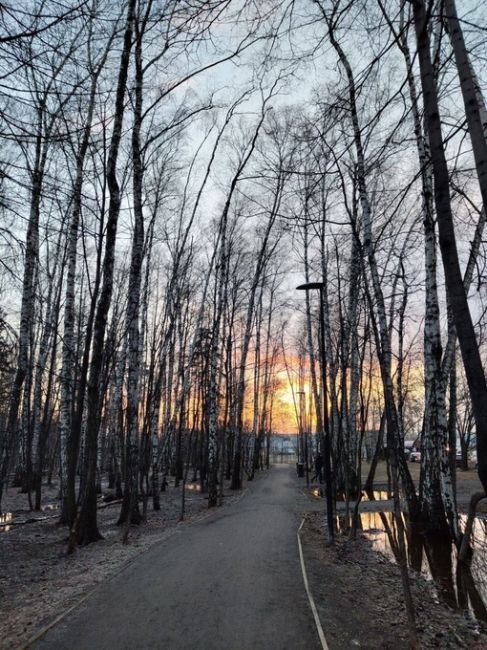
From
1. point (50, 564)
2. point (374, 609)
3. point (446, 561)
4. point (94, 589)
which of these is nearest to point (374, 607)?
point (374, 609)

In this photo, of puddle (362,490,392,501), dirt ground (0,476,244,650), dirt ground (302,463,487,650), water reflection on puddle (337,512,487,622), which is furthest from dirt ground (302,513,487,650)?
puddle (362,490,392,501)

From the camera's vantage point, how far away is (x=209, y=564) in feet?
22.8

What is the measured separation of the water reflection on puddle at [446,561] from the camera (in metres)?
6.03

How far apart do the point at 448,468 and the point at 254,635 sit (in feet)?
19.7

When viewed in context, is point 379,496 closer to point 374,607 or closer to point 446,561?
point 446,561

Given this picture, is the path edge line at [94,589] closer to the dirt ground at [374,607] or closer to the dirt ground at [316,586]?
the dirt ground at [316,586]

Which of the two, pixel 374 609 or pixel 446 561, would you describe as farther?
pixel 446 561

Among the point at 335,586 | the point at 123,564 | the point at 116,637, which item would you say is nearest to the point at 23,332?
the point at 123,564

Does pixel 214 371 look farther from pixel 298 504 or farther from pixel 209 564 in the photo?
pixel 209 564

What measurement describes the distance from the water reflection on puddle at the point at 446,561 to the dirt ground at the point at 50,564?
489 centimetres

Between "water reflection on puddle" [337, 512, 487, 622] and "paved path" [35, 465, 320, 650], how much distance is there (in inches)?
84.2

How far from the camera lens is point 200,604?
5.18 m

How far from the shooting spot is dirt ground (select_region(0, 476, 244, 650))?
5.06 meters

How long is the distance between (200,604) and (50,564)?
3.82m
